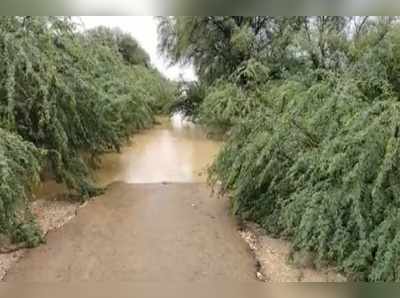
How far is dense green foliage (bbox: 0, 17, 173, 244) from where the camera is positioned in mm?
2074

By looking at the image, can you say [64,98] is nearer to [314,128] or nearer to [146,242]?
[146,242]

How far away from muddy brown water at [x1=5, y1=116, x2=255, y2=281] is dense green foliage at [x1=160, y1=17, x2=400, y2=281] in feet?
0.38

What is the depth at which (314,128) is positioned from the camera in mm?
2074

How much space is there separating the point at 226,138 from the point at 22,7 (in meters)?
1.26

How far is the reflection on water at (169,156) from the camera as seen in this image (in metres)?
2.23

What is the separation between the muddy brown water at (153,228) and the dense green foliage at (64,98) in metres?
0.15

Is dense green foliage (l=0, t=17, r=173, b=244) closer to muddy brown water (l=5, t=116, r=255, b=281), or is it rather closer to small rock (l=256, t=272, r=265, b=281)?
muddy brown water (l=5, t=116, r=255, b=281)

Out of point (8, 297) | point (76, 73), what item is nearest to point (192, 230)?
point (8, 297)

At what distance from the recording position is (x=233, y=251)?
80.7 inches

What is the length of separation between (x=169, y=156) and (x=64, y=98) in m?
0.62

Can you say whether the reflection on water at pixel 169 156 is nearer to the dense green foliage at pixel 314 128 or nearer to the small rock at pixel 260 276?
the dense green foliage at pixel 314 128

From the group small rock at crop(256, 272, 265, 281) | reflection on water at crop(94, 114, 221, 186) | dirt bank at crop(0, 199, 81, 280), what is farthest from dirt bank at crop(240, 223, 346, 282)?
dirt bank at crop(0, 199, 81, 280)

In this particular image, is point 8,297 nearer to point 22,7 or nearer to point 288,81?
point 22,7

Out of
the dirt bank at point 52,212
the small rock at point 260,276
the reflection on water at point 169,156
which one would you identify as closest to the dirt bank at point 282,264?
the small rock at point 260,276
